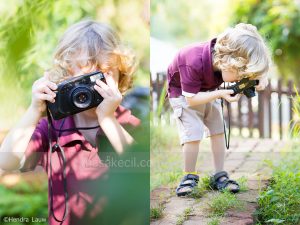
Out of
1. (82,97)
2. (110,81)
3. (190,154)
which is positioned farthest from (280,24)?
(82,97)

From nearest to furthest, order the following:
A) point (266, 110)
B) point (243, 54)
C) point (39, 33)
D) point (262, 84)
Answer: point (243, 54), point (262, 84), point (39, 33), point (266, 110)

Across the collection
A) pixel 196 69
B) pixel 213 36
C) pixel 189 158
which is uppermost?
pixel 213 36

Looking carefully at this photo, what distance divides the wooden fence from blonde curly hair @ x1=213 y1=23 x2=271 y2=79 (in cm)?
23

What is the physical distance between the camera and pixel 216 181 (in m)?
2.57

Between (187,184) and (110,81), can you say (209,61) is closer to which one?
(110,81)

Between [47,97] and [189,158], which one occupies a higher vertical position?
[47,97]

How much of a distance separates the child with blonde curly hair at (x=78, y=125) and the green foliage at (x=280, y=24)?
0.52 metres

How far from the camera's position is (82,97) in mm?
2432

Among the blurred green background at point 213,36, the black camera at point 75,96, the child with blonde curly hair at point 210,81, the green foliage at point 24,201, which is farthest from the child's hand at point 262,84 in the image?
the green foliage at point 24,201

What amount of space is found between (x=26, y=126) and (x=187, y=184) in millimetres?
658

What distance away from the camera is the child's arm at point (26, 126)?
7.97 feet

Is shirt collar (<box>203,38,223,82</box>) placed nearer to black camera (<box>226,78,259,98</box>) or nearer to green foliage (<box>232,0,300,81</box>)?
black camera (<box>226,78,259,98</box>)

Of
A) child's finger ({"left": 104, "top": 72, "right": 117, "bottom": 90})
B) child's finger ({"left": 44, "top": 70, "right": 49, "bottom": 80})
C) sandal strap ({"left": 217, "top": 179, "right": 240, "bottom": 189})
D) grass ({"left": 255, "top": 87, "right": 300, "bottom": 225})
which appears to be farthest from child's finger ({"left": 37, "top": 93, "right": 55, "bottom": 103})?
grass ({"left": 255, "top": 87, "right": 300, "bottom": 225})

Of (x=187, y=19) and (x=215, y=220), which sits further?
(x=187, y=19)
